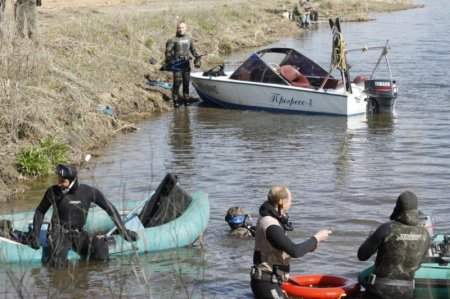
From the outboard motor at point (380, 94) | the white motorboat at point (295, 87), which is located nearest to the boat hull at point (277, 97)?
the white motorboat at point (295, 87)

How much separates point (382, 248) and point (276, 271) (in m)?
1.05

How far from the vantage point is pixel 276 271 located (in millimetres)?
9180

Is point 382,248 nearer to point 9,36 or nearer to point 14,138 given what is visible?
point 14,138

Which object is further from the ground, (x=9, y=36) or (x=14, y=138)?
(x=9, y=36)

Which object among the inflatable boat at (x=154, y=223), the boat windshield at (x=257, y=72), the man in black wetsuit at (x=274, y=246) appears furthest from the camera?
the boat windshield at (x=257, y=72)

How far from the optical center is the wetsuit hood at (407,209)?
8625mm

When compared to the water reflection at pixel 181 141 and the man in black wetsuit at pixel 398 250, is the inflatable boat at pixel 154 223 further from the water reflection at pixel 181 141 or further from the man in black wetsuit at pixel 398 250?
the water reflection at pixel 181 141

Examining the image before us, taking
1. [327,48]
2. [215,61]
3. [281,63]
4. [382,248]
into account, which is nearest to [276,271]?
[382,248]

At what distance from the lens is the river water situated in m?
10.9

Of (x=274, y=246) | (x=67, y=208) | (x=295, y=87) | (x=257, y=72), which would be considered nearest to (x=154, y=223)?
(x=67, y=208)

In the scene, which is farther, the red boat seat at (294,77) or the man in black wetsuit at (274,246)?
the red boat seat at (294,77)

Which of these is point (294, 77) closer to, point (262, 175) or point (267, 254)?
point (262, 175)

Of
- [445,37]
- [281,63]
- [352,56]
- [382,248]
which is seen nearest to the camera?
[382,248]

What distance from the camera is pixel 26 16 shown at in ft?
72.2
